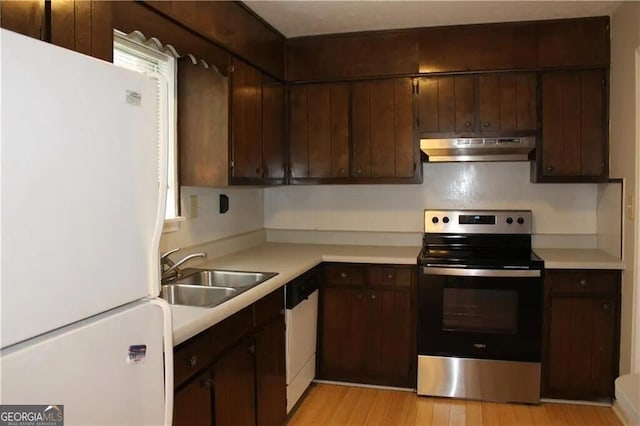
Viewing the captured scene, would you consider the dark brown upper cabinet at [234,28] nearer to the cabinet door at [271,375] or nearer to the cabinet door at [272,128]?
the cabinet door at [272,128]

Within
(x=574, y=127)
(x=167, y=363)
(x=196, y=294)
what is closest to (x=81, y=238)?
(x=167, y=363)

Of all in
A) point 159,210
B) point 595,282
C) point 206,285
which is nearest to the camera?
point 159,210

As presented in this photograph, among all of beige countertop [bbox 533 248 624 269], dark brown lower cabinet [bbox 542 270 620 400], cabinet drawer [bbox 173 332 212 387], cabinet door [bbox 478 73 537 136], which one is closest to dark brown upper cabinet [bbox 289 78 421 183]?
cabinet door [bbox 478 73 537 136]

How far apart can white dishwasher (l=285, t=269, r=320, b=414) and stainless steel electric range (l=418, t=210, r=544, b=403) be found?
0.67m

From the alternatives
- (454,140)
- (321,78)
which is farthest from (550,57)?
(321,78)

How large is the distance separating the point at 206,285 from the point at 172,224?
39cm

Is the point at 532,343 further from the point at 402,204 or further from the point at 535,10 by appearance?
the point at 535,10

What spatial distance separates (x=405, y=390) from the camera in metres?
3.30

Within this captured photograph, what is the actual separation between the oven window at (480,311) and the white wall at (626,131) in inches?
Result: 23.6

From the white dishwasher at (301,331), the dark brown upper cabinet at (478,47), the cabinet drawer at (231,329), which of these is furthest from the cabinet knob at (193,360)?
the dark brown upper cabinet at (478,47)

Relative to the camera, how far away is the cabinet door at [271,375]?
235 cm

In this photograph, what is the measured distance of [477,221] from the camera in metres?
3.57

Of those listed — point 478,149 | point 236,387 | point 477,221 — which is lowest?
point 236,387

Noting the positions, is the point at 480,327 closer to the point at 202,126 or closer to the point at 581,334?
the point at 581,334
